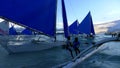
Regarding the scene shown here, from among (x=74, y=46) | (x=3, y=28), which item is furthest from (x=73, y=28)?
(x=74, y=46)

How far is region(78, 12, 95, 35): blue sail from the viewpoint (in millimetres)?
54750

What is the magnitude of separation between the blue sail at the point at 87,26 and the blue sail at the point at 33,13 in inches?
1475

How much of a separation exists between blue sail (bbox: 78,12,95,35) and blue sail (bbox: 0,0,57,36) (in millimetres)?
37463

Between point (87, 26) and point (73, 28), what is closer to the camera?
point (87, 26)

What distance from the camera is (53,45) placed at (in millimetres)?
22656

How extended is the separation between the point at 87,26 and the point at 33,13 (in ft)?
134

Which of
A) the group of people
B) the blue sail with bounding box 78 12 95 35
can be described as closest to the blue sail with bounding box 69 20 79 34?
the blue sail with bounding box 78 12 95 35

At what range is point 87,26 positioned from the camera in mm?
55531

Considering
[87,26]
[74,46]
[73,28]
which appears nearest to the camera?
[74,46]

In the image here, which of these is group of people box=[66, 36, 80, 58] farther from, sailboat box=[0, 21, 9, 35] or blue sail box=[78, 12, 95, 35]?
blue sail box=[78, 12, 95, 35]

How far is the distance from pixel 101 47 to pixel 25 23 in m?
8.13

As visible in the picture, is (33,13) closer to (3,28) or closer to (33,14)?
(33,14)

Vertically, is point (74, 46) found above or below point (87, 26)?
below

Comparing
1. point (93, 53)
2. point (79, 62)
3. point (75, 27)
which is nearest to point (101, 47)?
point (93, 53)
